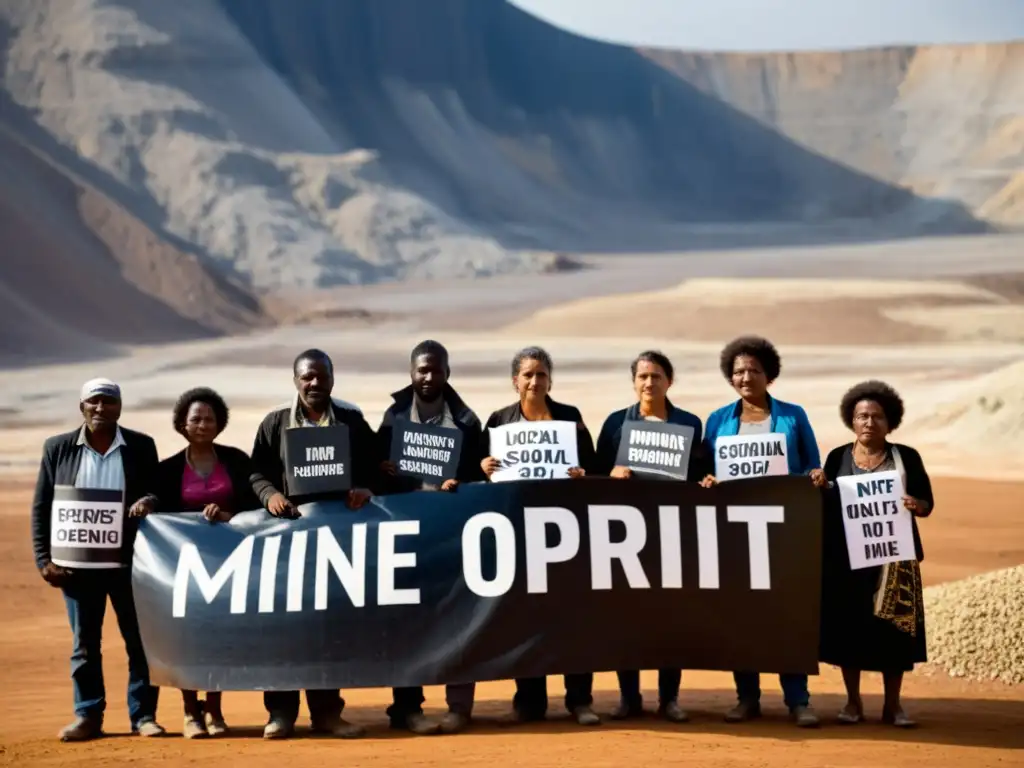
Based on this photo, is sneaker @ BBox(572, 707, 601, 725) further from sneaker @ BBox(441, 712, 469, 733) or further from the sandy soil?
sneaker @ BBox(441, 712, 469, 733)

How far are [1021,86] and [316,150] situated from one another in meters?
56.7

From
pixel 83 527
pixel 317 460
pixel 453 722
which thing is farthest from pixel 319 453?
pixel 453 722

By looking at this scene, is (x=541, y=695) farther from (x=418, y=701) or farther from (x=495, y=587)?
(x=495, y=587)

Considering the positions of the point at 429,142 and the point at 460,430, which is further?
the point at 429,142

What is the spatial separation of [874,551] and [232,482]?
315cm

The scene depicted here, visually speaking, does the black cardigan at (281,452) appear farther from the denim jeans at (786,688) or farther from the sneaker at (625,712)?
the denim jeans at (786,688)

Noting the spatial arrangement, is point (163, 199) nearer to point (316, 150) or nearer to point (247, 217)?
point (247, 217)

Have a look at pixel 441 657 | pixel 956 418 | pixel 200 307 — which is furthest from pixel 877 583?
pixel 200 307

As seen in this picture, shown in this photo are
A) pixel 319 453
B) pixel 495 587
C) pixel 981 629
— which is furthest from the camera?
pixel 981 629

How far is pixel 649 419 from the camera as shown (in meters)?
7.93

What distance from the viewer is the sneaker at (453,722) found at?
7.93 m

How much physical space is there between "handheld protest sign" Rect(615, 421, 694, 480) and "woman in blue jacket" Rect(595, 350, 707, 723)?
0.04 m

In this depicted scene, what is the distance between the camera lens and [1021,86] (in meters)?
104

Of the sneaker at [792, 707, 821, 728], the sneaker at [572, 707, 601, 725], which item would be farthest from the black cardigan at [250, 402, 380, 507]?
the sneaker at [792, 707, 821, 728]
